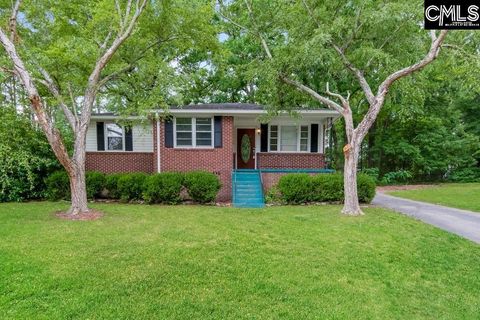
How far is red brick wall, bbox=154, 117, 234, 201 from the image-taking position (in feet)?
37.8

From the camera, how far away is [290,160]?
13.0 metres

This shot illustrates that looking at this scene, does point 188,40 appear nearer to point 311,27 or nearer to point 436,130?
point 311,27

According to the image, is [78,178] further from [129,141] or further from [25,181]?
[129,141]

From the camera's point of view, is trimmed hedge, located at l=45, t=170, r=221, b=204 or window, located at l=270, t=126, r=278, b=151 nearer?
trimmed hedge, located at l=45, t=170, r=221, b=204

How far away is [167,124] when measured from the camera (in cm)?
1152

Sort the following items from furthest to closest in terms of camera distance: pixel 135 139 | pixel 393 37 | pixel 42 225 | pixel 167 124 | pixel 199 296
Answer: pixel 135 139
pixel 167 124
pixel 393 37
pixel 42 225
pixel 199 296

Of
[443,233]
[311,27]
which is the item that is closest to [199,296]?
[443,233]

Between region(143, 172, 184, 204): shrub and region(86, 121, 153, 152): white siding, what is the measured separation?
318 cm

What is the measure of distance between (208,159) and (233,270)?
7.36 meters

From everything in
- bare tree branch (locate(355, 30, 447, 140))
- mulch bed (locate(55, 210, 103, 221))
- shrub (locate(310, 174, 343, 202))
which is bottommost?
mulch bed (locate(55, 210, 103, 221))

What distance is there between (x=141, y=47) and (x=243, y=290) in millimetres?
8353

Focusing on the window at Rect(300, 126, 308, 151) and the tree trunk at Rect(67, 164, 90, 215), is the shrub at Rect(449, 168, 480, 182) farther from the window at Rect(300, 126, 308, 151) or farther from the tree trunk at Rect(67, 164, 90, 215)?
the tree trunk at Rect(67, 164, 90, 215)

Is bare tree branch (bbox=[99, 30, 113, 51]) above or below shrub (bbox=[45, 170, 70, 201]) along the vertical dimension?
above

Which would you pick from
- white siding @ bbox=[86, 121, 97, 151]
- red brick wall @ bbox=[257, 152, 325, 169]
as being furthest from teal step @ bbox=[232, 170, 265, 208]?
white siding @ bbox=[86, 121, 97, 151]
